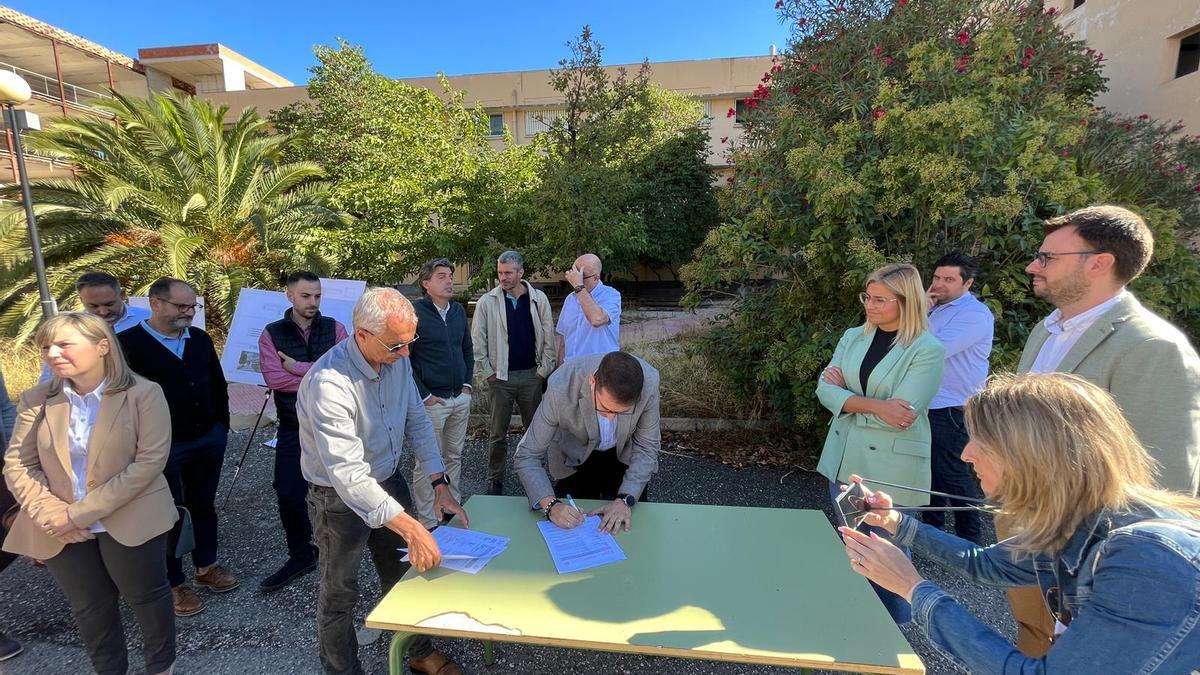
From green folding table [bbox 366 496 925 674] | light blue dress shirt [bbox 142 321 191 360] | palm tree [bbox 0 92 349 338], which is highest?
palm tree [bbox 0 92 349 338]

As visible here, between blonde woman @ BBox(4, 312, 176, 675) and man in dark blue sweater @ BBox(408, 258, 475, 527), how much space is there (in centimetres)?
157

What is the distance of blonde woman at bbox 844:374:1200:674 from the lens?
99 cm

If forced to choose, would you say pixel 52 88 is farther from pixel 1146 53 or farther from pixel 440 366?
pixel 1146 53

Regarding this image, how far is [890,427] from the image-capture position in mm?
2443

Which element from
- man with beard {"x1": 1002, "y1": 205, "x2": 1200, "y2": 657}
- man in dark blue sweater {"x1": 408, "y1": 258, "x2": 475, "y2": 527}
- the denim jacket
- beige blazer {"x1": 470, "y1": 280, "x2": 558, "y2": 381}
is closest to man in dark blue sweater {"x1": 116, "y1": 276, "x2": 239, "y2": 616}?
man in dark blue sweater {"x1": 408, "y1": 258, "x2": 475, "y2": 527}

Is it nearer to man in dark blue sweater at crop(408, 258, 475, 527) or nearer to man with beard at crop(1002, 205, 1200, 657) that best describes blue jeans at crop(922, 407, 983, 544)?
man with beard at crop(1002, 205, 1200, 657)

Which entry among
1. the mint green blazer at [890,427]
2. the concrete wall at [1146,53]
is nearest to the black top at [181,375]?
the mint green blazer at [890,427]

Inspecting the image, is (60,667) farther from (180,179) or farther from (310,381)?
(180,179)

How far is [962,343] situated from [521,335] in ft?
9.51

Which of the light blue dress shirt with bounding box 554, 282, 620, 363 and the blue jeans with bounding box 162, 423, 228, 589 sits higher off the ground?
the light blue dress shirt with bounding box 554, 282, 620, 363

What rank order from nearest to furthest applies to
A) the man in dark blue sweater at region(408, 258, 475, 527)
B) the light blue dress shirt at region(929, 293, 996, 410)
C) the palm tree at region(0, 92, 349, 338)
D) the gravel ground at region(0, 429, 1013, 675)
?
the gravel ground at region(0, 429, 1013, 675)
the light blue dress shirt at region(929, 293, 996, 410)
the man in dark blue sweater at region(408, 258, 475, 527)
the palm tree at region(0, 92, 349, 338)

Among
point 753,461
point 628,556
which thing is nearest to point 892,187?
point 753,461

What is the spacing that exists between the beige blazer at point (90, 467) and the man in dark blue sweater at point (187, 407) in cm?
64

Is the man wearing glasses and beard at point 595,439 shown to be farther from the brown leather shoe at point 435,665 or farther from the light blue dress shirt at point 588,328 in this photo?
the light blue dress shirt at point 588,328
